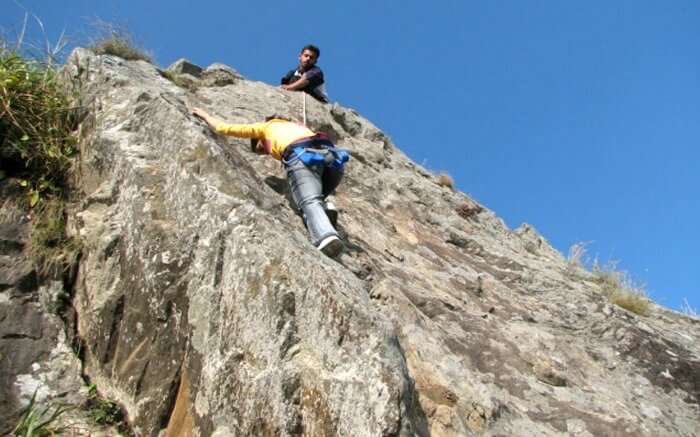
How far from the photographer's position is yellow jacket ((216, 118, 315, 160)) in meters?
6.27

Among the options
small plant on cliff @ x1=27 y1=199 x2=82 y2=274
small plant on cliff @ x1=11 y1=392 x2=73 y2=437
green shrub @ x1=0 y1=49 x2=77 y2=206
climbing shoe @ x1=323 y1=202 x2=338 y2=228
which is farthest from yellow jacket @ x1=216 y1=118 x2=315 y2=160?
small plant on cliff @ x1=11 y1=392 x2=73 y2=437

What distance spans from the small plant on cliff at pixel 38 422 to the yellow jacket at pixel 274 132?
3040 mm

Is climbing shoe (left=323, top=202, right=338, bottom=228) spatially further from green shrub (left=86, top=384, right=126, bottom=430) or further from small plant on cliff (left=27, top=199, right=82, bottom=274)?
green shrub (left=86, top=384, right=126, bottom=430)

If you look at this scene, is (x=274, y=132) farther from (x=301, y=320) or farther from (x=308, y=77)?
(x=308, y=77)

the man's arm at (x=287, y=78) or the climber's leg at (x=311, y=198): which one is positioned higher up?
the man's arm at (x=287, y=78)

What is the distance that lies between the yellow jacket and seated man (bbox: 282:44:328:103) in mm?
3354

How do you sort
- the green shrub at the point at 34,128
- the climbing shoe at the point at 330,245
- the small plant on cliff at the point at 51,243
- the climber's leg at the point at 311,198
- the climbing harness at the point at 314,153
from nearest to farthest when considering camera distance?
the small plant on cliff at the point at 51,243
the climbing shoe at the point at 330,245
the climber's leg at the point at 311,198
the green shrub at the point at 34,128
the climbing harness at the point at 314,153

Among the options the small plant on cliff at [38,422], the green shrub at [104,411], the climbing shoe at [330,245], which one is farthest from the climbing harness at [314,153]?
the small plant on cliff at [38,422]

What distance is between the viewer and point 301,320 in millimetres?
3986

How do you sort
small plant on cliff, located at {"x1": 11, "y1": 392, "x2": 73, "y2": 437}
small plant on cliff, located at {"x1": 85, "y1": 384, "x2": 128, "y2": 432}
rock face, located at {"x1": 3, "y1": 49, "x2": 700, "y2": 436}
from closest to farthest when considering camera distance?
rock face, located at {"x1": 3, "y1": 49, "x2": 700, "y2": 436}, small plant on cliff, located at {"x1": 11, "y1": 392, "x2": 73, "y2": 437}, small plant on cliff, located at {"x1": 85, "y1": 384, "x2": 128, "y2": 432}

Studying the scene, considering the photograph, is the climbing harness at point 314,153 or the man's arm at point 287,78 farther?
the man's arm at point 287,78

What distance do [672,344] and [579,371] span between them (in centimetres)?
141

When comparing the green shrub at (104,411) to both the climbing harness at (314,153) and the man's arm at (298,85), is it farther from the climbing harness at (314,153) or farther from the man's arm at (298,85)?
the man's arm at (298,85)

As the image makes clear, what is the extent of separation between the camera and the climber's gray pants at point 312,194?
5.57m
